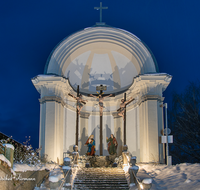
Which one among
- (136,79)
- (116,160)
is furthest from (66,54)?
(116,160)

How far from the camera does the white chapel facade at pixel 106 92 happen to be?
15961mm

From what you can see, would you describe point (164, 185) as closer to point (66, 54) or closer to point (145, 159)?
point (145, 159)

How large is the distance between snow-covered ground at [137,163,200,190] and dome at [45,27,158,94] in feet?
21.2

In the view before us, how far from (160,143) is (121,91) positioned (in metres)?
5.45

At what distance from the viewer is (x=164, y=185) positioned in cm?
995

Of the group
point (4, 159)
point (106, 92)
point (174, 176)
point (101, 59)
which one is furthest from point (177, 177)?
point (101, 59)

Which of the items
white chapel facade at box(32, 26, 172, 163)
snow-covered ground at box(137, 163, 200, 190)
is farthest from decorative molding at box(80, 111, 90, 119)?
snow-covered ground at box(137, 163, 200, 190)

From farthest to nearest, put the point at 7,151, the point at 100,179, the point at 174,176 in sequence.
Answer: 1. the point at 100,179
2. the point at 174,176
3. the point at 7,151

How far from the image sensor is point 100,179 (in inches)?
435

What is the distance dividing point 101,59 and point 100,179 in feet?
34.9

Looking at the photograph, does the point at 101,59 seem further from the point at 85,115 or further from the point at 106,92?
the point at 85,115

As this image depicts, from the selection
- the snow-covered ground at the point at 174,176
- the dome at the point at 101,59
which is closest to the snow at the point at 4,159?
the snow-covered ground at the point at 174,176

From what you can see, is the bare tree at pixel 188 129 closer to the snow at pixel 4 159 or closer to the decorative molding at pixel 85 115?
the decorative molding at pixel 85 115

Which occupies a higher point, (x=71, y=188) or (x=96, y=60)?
(x=96, y=60)
